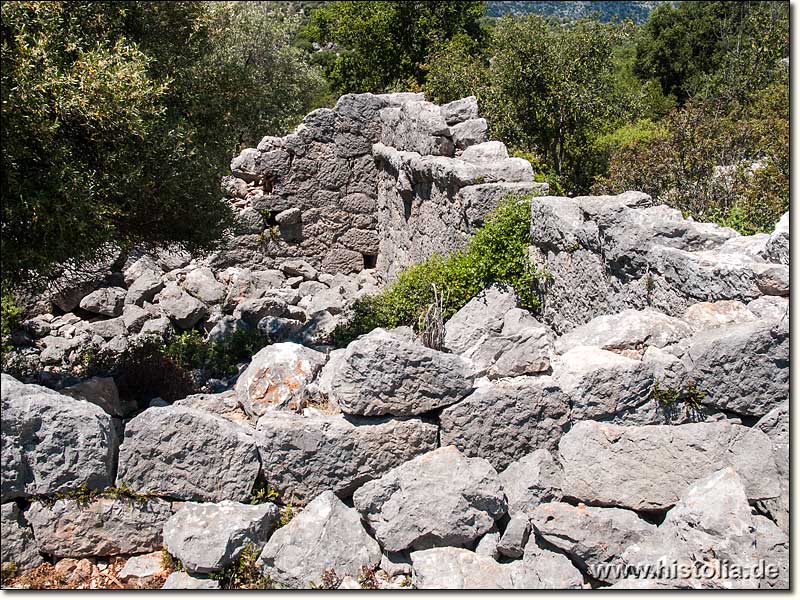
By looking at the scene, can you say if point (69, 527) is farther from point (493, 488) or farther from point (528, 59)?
point (528, 59)

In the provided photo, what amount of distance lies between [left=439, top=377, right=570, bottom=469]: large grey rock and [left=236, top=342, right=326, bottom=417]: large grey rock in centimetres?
121

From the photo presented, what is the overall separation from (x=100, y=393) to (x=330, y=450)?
2.16 metres

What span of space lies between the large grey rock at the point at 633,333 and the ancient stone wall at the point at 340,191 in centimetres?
569

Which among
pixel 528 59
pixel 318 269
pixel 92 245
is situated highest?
pixel 528 59

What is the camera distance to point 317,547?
4.42m

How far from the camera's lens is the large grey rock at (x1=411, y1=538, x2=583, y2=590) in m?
4.28

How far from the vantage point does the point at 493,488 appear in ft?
15.0

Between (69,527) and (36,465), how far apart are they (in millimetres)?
462

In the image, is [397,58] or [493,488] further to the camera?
[397,58]

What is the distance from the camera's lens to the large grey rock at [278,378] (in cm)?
532

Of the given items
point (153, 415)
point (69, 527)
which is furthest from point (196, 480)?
point (69, 527)

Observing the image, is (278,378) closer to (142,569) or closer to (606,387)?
(142,569)

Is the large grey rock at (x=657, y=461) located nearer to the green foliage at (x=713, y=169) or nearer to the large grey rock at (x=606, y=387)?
the large grey rock at (x=606, y=387)

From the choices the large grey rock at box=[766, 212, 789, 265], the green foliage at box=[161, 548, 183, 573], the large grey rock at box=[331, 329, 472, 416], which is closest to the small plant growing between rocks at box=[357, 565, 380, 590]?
the large grey rock at box=[331, 329, 472, 416]
